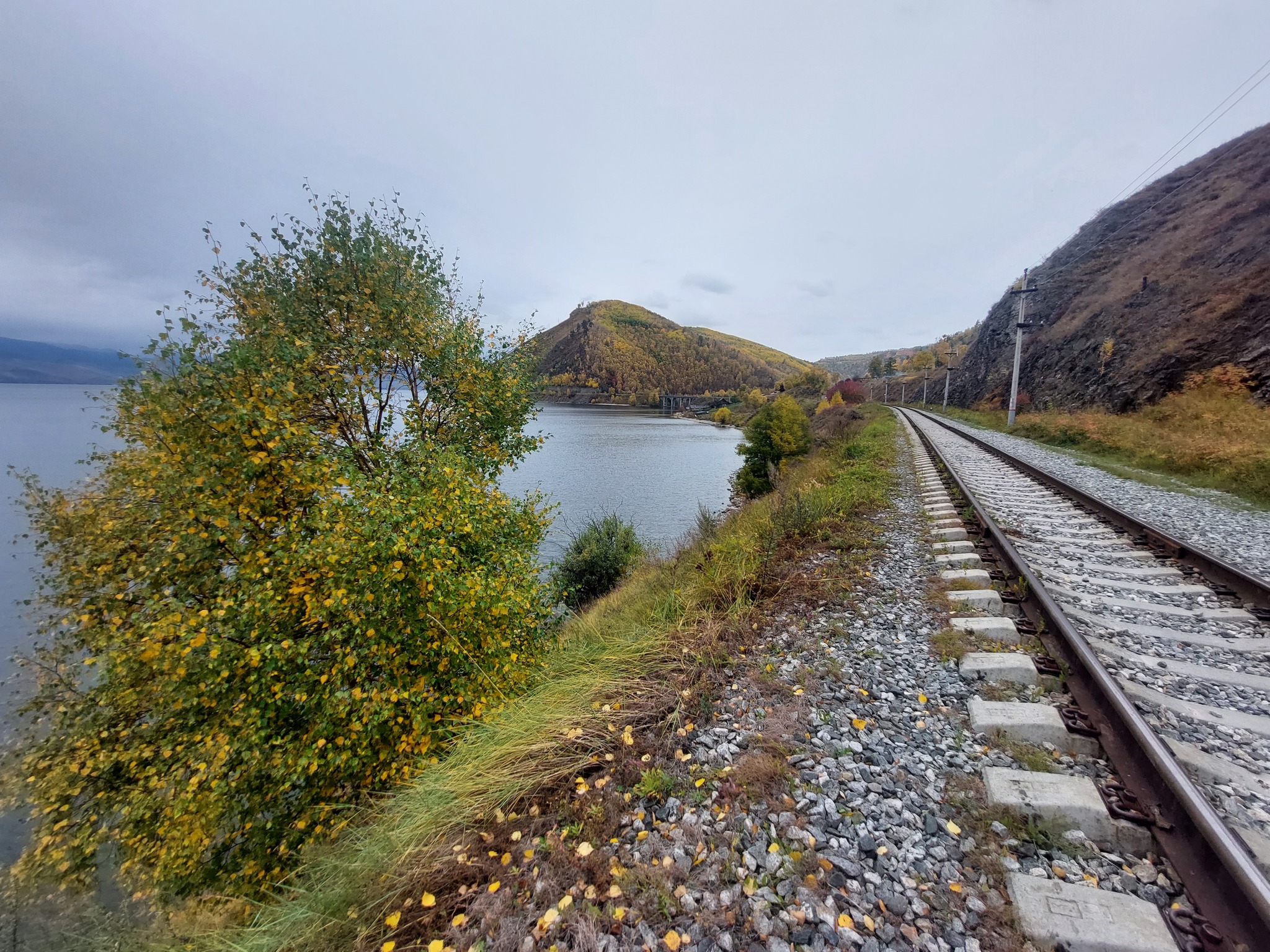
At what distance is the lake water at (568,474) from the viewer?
14312 mm

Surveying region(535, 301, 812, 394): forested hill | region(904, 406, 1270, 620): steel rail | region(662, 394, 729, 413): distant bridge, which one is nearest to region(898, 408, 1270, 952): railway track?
region(904, 406, 1270, 620): steel rail

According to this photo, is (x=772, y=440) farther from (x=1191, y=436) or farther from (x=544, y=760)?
(x=544, y=760)

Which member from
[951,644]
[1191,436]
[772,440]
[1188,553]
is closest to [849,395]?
[772,440]

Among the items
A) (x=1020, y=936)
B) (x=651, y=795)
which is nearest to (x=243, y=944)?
(x=651, y=795)

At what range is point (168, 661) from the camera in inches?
190

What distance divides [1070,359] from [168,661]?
3902 cm

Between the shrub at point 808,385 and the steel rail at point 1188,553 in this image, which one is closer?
the steel rail at point 1188,553

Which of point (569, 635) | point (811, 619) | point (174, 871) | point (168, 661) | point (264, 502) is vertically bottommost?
point (174, 871)

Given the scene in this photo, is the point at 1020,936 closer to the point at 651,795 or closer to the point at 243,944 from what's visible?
the point at 651,795

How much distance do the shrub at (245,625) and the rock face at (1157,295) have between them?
2546 centimetres

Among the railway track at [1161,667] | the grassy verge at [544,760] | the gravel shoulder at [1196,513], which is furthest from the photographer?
the gravel shoulder at [1196,513]

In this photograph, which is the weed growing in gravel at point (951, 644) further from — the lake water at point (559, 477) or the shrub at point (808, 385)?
the shrub at point (808, 385)

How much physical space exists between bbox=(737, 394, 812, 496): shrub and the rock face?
1365 centimetres

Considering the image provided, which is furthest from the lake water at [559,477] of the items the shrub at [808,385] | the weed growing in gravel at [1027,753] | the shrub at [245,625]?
the shrub at [808,385]
